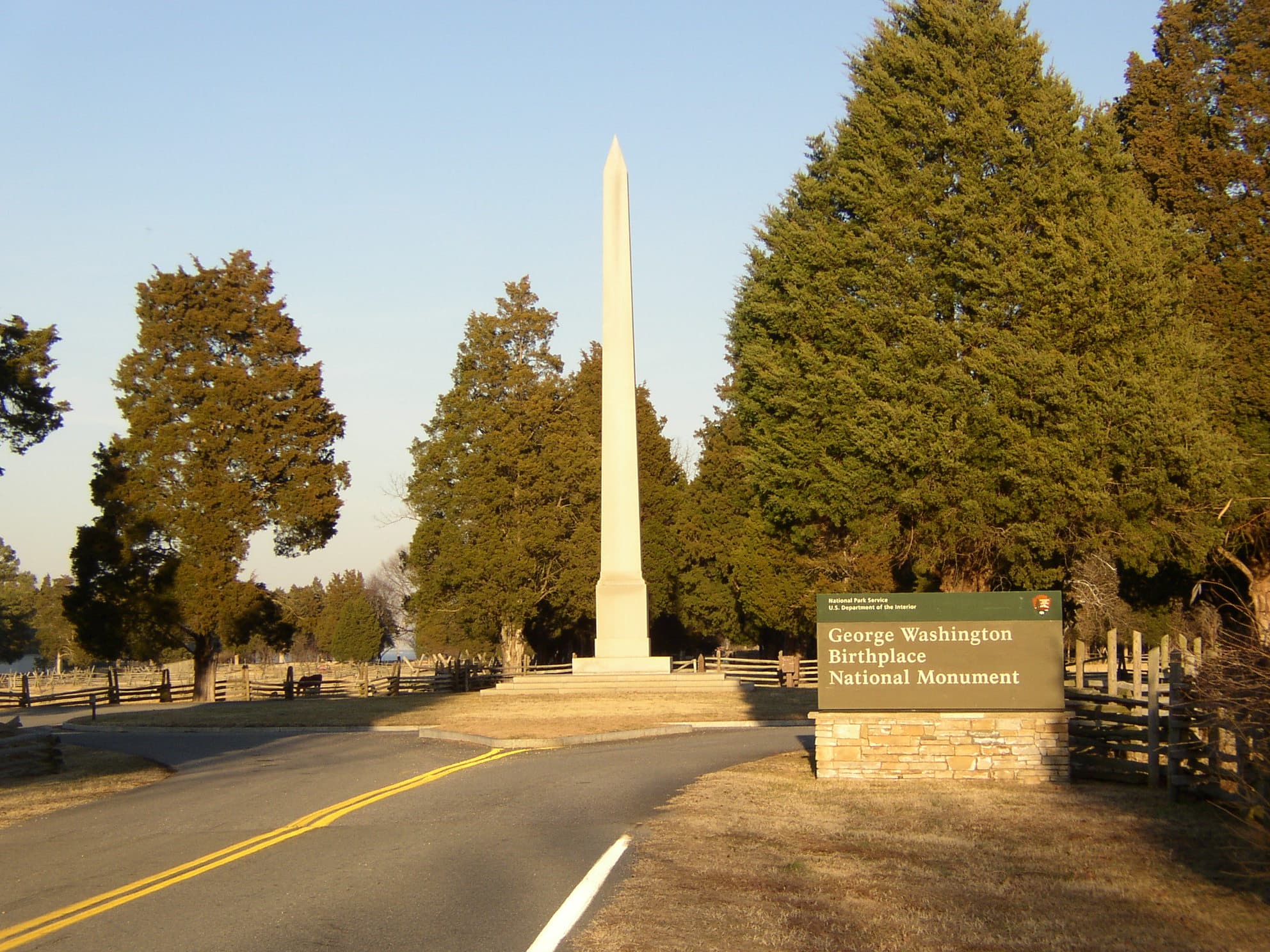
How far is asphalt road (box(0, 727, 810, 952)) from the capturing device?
290 inches

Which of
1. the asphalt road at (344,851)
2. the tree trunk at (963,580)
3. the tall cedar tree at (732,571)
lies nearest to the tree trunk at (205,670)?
the tall cedar tree at (732,571)

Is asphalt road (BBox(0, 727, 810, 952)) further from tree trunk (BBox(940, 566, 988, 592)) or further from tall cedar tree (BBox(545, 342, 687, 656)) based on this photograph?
tall cedar tree (BBox(545, 342, 687, 656))

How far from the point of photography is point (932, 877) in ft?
29.1

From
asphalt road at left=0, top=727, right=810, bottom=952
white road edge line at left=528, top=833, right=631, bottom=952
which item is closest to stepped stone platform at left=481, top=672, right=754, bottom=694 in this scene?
asphalt road at left=0, top=727, right=810, bottom=952

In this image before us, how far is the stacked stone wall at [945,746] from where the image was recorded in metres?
14.2

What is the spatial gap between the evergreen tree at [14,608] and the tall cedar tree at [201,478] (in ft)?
135

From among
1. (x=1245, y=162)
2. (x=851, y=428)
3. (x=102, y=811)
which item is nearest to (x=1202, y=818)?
(x=102, y=811)

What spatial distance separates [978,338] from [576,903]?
62.0 feet

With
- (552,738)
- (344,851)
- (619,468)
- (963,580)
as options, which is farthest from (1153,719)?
(619,468)

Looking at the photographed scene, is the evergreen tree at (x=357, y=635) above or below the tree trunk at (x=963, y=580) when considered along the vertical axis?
below

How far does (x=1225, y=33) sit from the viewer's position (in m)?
27.0

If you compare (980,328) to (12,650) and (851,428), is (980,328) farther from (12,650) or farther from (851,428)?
(12,650)

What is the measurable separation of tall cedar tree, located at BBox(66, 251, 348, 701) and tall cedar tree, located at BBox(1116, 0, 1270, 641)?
93.0 ft

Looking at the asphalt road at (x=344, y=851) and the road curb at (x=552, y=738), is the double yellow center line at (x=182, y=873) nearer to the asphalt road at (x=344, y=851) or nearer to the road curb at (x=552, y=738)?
the asphalt road at (x=344, y=851)
